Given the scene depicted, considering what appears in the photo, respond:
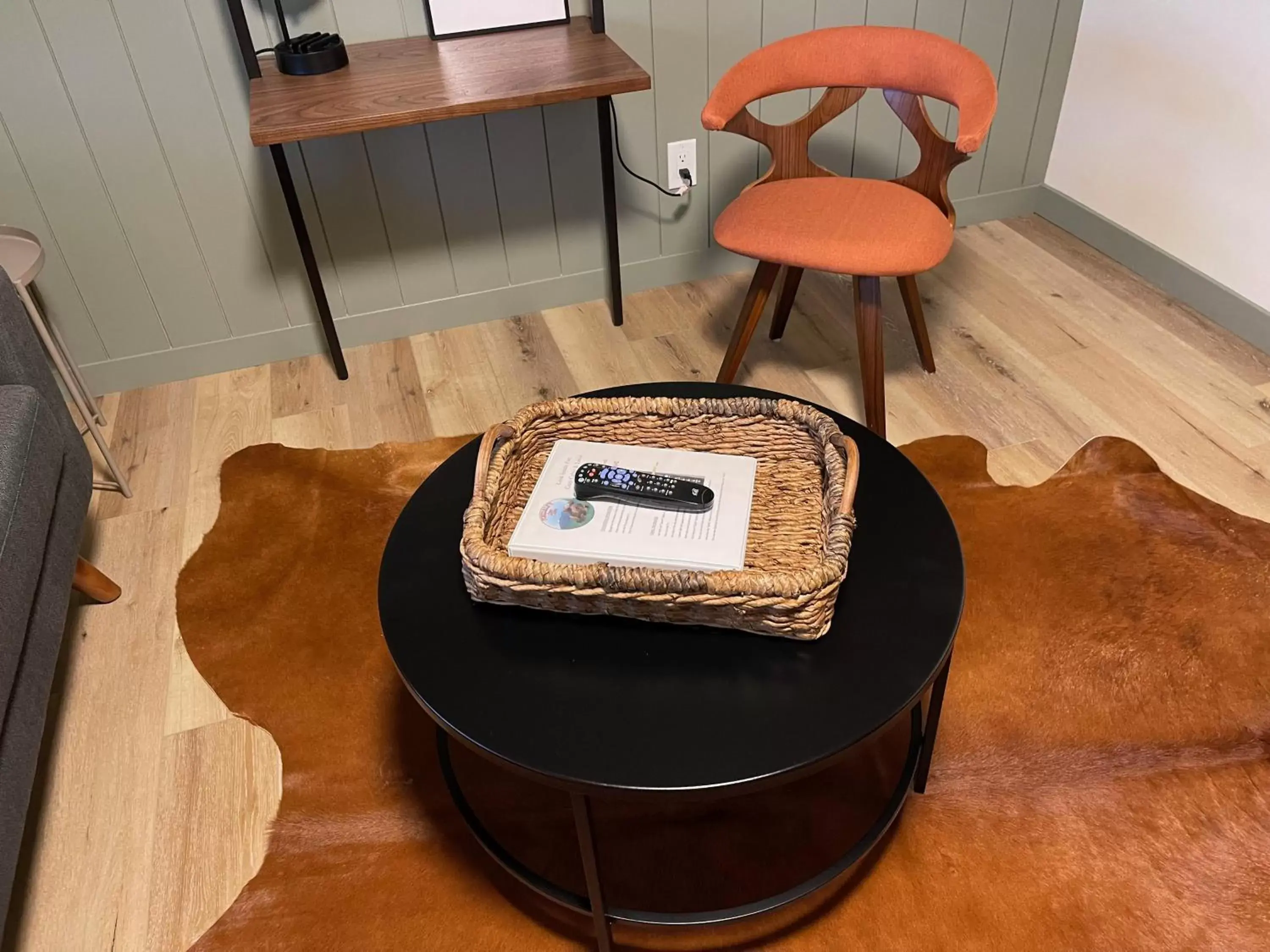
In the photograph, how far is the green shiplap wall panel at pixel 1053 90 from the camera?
247cm

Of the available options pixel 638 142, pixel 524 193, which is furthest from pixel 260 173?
pixel 638 142

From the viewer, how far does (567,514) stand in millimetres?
1084

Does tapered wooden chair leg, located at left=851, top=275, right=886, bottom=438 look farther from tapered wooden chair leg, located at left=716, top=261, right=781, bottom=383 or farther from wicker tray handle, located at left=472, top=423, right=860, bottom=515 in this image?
wicker tray handle, located at left=472, top=423, right=860, bottom=515

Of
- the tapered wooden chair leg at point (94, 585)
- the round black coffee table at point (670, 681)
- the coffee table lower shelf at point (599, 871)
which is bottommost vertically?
the tapered wooden chair leg at point (94, 585)

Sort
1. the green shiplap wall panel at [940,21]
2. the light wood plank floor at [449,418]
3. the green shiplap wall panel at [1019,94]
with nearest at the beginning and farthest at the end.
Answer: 1. the light wood plank floor at [449,418]
2. the green shiplap wall panel at [940,21]
3. the green shiplap wall panel at [1019,94]

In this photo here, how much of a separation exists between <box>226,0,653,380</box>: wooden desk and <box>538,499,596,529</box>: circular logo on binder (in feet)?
3.05

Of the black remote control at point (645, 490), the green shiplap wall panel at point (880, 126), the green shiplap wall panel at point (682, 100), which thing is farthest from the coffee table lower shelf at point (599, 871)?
the green shiplap wall panel at point (880, 126)

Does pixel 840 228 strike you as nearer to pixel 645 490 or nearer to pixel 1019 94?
pixel 645 490

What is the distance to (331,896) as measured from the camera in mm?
1239

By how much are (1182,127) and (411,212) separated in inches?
73.3

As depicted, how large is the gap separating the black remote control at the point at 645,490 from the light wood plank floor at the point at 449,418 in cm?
72

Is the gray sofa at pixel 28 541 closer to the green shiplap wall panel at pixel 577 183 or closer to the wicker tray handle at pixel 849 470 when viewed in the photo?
the wicker tray handle at pixel 849 470

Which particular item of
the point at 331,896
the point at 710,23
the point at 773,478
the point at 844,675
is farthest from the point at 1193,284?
the point at 331,896

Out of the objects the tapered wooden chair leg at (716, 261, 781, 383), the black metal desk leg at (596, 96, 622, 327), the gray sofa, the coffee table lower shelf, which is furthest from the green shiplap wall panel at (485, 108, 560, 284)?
the coffee table lower shelf
